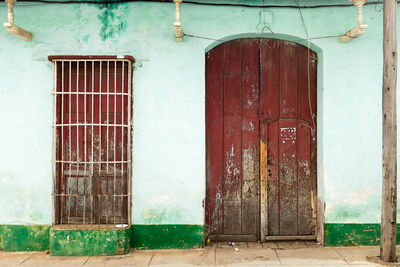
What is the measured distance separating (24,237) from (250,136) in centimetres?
332

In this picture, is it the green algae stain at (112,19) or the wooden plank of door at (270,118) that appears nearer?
the green algae stain at (112,19)

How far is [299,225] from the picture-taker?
4723 millimetres

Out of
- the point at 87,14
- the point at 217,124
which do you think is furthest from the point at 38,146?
the point at 217,124

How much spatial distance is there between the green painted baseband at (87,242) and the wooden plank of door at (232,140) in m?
1.49

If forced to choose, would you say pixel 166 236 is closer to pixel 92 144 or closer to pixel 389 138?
pixel 92 144

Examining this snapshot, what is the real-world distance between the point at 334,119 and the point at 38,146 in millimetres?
3948

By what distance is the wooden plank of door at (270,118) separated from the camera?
472cm

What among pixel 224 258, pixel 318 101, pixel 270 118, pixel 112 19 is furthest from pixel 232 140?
pixel 112 19

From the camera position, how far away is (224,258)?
4.11m

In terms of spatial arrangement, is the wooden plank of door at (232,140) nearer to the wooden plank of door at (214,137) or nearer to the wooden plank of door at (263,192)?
the wooden plank of door at (214,137)

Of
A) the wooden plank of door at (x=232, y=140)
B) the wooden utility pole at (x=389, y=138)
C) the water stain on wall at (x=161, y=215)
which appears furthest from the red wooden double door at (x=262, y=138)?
the wooden utility pole at (x=389, y=138)

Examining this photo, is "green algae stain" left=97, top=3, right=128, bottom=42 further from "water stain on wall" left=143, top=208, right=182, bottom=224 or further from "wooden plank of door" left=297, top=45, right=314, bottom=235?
"wooden plank of door" left=297, top=45, right=314, bottom=235

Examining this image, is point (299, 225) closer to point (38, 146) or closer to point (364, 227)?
point (364, 227)

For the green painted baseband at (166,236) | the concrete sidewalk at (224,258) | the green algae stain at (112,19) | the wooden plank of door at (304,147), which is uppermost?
the green algae stain at (112,19)
